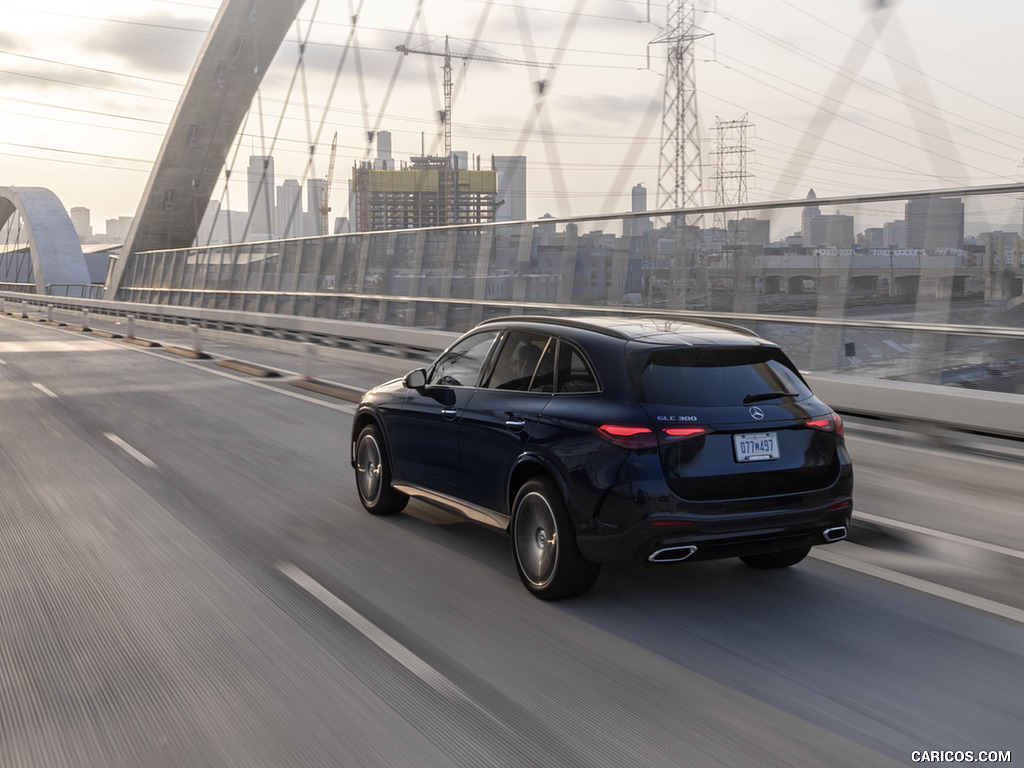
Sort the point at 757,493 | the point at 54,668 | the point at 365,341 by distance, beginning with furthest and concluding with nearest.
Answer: the point at 365,341
the point at 757,493
the point at 54,668

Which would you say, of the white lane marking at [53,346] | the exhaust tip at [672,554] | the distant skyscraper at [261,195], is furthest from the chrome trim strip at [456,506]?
the distant skyscraper at [261,195]

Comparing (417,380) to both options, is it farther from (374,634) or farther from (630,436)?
(374,634)

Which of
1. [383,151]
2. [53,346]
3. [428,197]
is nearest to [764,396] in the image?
[428,197]

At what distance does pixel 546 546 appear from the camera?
19.6 ft

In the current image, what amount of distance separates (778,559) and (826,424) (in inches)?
41.2

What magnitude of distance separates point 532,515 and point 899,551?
243 centimetres

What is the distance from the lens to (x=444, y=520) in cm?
805

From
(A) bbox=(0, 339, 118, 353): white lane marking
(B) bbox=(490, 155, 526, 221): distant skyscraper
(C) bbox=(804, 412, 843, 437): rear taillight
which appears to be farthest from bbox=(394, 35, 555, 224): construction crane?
(C) bbox=(804, 412, 843, 437): rear taillight

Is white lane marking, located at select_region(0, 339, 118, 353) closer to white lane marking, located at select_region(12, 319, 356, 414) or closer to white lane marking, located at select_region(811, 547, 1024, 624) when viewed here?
white lane marking, located at select_region(12, 319, 356, 414)

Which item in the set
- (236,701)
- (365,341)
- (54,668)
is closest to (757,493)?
(236,701)

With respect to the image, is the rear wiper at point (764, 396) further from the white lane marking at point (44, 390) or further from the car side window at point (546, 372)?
the white lane marking at point (44, 390)

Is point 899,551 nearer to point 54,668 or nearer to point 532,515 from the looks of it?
point 532,515

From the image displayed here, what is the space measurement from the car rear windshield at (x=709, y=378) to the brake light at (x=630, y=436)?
0.62ft

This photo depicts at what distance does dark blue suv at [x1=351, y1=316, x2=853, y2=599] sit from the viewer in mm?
5516
